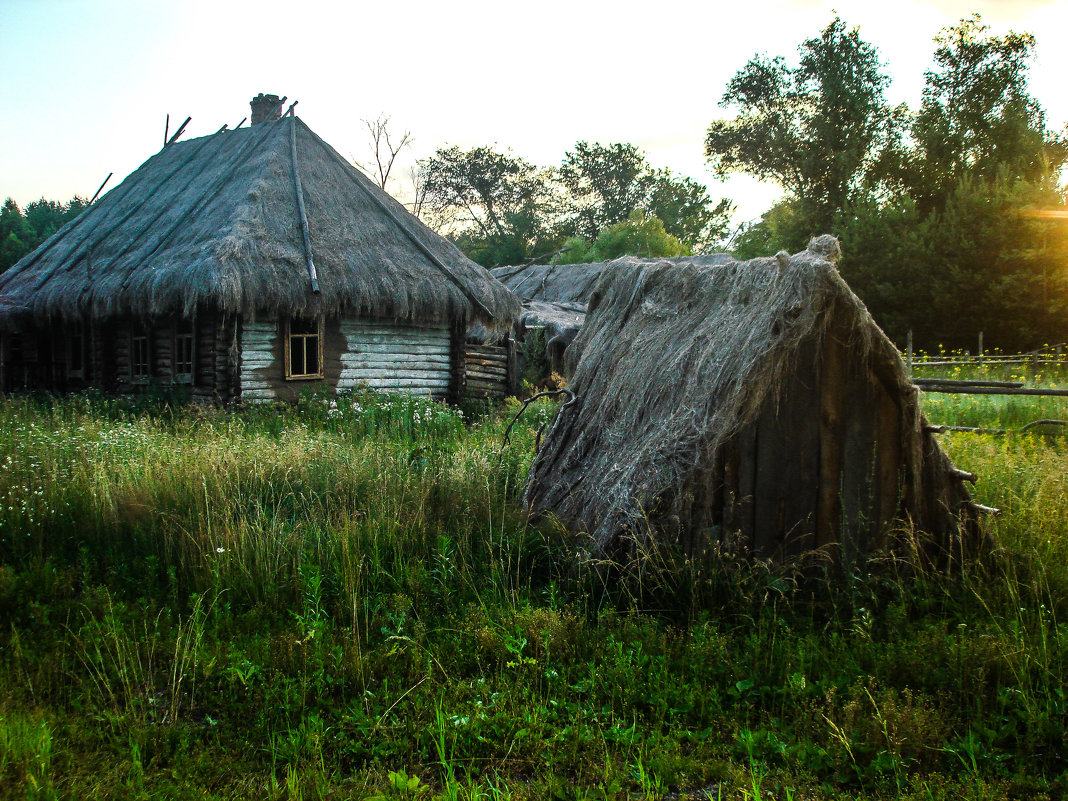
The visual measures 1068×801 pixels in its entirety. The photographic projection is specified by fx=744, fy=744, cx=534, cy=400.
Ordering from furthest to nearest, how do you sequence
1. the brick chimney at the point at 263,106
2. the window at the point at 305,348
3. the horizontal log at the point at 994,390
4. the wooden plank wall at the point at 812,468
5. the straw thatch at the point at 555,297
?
1. the straw thatch at the point at 555,297
2. the brick chimney at the point at 263,106
3. the window at the point at 305,348
4. the horizontal log at the point at 994,390
5. the wooden plank wall at the point at 812,468

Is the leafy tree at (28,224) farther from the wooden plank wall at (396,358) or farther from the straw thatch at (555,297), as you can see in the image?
the wooden plank wall at (396,358)

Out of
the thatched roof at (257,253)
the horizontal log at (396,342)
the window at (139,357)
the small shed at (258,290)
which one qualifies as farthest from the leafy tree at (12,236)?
the horizontal log at (396,342)

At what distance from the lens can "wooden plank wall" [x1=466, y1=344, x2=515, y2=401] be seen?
16.6 m

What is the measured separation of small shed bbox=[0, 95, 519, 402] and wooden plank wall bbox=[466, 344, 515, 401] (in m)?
1.04

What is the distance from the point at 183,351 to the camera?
13273 mm

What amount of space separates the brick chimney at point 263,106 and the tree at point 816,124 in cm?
2114

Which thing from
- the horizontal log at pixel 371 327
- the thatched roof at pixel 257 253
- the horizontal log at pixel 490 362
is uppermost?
the thatched roof at pixel 257 253

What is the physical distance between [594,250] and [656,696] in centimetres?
3305

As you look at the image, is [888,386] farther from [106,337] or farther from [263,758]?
[106,337]

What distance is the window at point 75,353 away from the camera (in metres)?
15.6

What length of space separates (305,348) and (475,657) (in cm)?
1045

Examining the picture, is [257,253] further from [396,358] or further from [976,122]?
[976,122]

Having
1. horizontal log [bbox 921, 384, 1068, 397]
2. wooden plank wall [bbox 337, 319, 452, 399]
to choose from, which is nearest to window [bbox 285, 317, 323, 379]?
wooden plank wall [bbox 337, 319, 452, 399]

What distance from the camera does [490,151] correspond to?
44.7m
